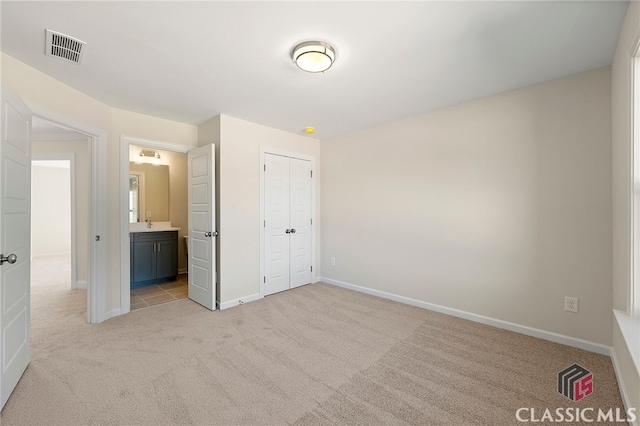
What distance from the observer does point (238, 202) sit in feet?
11.6

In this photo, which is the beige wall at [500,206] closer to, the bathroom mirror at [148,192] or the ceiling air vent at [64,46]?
the ceiling air vent at [64,46]

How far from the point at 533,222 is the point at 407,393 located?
205 centimetres

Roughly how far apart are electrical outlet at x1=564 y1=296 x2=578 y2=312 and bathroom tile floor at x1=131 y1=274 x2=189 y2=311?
4.45 metres

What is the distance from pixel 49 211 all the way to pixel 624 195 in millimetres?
10565

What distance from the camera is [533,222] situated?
259 cm

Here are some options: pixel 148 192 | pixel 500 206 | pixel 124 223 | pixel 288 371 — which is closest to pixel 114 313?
pixel 124 223

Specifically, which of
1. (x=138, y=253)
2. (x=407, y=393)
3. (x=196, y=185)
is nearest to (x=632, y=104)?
(x=407, y=393)

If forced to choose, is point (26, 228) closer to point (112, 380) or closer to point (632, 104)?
point (112, 380)

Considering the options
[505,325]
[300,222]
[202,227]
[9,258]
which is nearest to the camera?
[9,258]

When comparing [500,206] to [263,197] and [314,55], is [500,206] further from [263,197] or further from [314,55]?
[263,197]

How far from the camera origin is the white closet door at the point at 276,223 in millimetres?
3873

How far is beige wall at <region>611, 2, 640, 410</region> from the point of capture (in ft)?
5.00

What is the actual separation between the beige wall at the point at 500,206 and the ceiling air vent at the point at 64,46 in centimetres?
319

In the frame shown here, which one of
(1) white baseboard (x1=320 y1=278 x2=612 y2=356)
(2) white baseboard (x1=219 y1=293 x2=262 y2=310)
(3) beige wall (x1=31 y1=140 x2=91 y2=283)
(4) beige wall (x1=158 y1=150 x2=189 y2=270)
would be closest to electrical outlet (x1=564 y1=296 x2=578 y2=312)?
(1) white baseboard (x1=320 y1=278 x2=612 y2=356)
